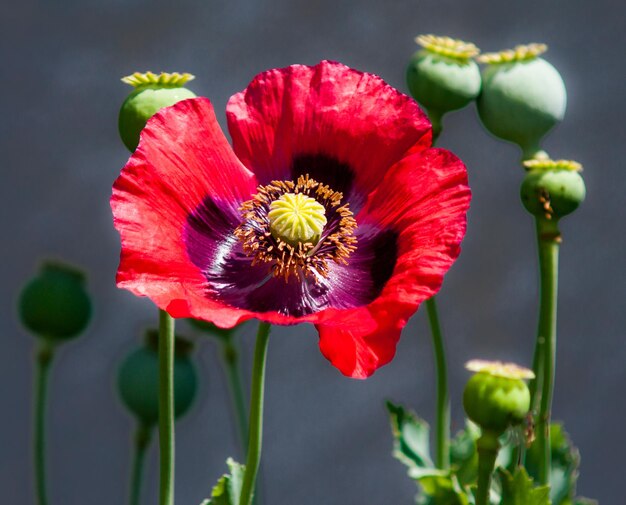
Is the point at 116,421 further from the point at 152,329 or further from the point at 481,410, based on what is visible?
Answer: the point at 481,410

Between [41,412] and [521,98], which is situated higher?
[521,98]

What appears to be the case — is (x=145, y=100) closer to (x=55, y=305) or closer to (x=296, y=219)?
(x=296, y=219)

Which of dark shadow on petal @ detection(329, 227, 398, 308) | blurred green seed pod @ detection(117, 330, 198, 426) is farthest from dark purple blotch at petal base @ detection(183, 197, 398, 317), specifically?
blurred green seed pod @ detection(117, 330, 198, 426)

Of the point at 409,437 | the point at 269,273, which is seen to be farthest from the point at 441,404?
the point at 269,273

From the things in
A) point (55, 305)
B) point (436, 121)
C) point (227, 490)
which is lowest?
point (227, 490)

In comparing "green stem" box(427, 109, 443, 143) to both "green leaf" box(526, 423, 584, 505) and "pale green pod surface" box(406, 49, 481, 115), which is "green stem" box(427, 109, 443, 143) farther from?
"green leaf" box(526, 423, 584, 505)
